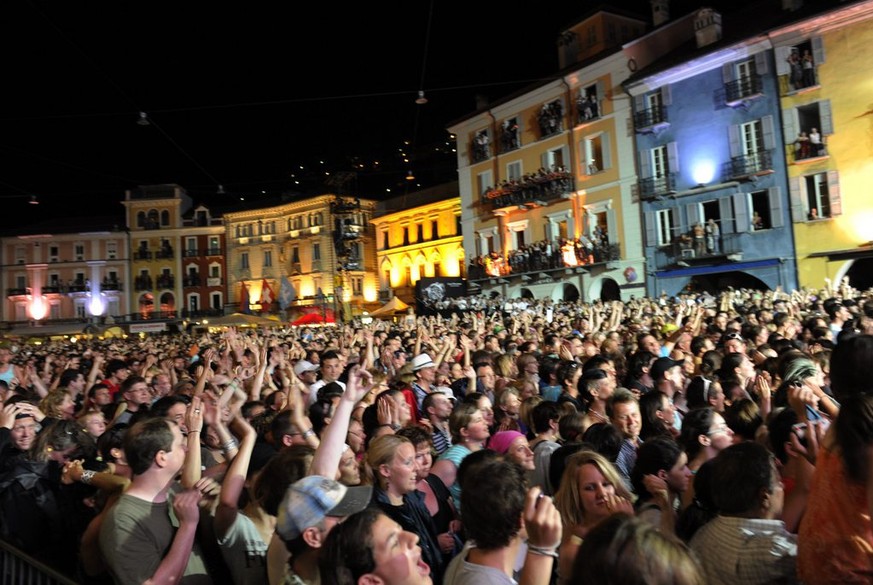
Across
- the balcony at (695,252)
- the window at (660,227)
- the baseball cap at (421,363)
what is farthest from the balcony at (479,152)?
the baseball cap at (421,363)

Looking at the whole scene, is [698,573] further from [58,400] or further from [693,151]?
[693,151]

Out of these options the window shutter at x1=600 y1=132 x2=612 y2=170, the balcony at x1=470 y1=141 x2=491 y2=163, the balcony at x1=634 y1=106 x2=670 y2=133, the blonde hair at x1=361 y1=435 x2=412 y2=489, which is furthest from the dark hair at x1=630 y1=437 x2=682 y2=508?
the balcony at x1=470 y1=141 x2=491 y2=163

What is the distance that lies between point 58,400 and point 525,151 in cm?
3157

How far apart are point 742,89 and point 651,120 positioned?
4141 millimetres

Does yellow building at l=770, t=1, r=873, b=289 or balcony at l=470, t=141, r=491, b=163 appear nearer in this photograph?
yellow building at l=770, t=1, r=873, b=289

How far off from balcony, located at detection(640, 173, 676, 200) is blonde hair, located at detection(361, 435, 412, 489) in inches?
1074

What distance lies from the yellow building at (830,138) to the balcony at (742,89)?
0.84 meters

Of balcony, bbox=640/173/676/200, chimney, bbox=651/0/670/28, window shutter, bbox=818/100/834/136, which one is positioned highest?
chimney, bbox=651/0/670/28

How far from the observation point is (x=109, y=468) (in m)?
4.42

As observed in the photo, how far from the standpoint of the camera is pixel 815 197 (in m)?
24.5

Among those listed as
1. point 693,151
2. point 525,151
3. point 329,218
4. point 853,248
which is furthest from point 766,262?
point 329,218

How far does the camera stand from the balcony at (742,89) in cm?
2530

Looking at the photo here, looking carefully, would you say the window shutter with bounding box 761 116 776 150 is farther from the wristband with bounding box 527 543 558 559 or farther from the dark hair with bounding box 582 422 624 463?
the wristband with bounding box 527 543 558 559

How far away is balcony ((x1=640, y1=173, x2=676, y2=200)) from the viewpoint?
2862 cm
